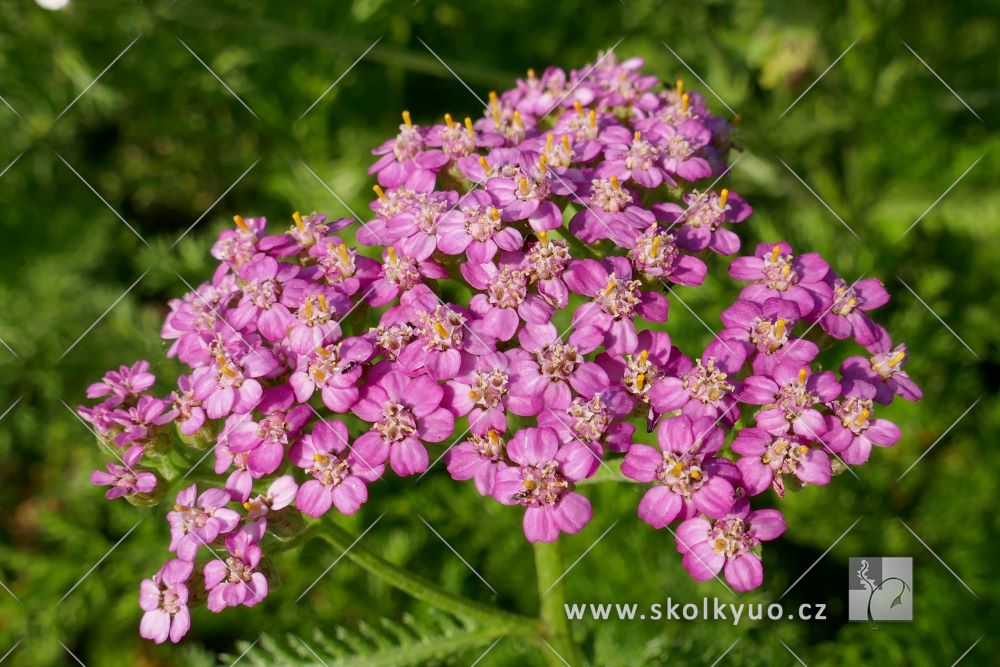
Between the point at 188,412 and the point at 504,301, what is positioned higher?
the point at 504,301

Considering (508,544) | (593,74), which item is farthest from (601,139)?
(508,544)

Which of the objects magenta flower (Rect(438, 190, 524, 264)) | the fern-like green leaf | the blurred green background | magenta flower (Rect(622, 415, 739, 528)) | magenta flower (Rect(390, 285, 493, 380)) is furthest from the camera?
the blurred green background

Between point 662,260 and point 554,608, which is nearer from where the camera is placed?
point 662,260

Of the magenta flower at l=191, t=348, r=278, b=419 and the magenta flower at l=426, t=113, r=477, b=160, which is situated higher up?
the magenta flower at l=426, t=113, r=477, b=160

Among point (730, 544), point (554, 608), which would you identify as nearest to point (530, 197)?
point (730, 544)

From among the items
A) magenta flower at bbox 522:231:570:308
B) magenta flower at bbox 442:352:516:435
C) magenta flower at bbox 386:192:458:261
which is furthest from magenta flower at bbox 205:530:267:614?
magenta flower at bbox 522:231:570:308

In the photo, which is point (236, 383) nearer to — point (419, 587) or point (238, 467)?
point (238, 467)

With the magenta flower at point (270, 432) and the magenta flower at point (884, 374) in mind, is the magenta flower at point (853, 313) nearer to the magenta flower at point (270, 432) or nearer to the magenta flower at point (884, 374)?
the magenta flower at point (884, 374)

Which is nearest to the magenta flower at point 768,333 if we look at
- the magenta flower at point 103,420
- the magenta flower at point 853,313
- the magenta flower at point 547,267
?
the magenta flower at point 853,313

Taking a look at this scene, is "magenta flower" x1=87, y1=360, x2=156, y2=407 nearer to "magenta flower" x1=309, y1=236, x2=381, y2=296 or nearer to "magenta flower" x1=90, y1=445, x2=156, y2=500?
"magenta flower" x1=90, y1=445, x2=156, y2=500
